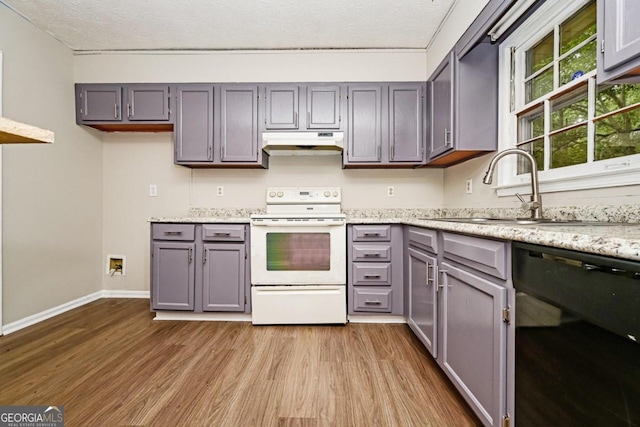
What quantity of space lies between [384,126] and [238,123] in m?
1.42

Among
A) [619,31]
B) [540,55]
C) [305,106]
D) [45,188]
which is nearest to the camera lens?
[619,31]

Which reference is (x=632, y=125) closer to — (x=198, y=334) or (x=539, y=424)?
(x=539, y=424)

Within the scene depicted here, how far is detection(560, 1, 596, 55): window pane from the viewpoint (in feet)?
4.67

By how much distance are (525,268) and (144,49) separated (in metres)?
3.69

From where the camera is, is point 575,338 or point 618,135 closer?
point 575,338

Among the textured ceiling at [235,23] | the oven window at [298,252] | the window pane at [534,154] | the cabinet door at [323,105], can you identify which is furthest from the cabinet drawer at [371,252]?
the textured ceiling at [235,23]

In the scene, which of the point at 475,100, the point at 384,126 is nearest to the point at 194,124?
the point at 384,126

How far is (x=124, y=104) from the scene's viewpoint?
9.35ft

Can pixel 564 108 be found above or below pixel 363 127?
below

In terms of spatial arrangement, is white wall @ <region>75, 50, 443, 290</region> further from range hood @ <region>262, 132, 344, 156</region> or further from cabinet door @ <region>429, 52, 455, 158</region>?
cabinet door @ <region>429, 52, 455, 158</region>

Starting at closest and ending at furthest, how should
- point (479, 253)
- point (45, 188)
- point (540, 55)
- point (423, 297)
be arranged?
point (479, 253)
point (540, 55)
point (423, 297)
point (45, 188)

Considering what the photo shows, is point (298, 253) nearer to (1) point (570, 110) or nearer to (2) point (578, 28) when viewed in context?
(1) point (570, 110)

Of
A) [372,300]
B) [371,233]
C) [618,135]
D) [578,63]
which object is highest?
[578,63]

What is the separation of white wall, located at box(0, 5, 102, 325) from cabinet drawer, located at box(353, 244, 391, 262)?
2739mm
